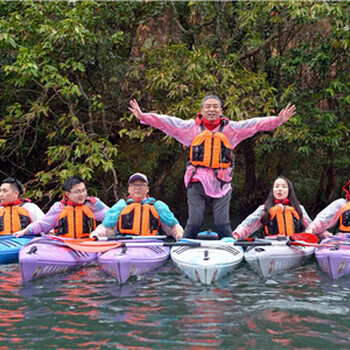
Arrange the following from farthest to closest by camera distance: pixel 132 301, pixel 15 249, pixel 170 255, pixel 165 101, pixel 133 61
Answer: pixel 133 61 → pixel 165 101 → pixel 15 249 → pixel 170 255 → pixel 132 301

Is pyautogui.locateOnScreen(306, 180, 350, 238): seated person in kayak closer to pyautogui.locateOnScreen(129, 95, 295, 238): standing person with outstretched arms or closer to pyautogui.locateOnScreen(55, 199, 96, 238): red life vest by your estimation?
pyautogui.locateOnScreen(129, 95, 295, 238): standing person with outstretched arms

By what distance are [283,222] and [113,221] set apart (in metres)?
1.74

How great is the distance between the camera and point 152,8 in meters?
9.38

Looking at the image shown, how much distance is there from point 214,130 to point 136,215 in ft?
3.79

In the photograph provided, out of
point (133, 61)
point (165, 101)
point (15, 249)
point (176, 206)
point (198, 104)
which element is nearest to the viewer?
point (15, 249)

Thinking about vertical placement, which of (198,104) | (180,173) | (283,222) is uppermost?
(198,104)

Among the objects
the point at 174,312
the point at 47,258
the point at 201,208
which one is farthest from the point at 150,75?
the point at 174,312

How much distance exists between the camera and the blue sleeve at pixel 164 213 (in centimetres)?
554

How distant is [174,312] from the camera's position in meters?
3.89

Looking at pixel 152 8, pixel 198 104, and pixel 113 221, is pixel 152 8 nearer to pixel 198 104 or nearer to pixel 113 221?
pixel 198 104

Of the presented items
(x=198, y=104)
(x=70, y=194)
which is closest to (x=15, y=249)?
(x=70, y=194)

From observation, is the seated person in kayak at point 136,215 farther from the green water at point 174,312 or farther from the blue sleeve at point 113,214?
the green water at point 174,312

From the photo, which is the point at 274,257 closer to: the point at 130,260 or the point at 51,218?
the point at 130,260

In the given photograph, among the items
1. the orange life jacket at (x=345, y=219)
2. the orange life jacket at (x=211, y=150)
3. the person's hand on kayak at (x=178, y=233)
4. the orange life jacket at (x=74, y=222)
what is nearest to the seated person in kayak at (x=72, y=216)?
the orange life jacket at (x=74, y=222)
